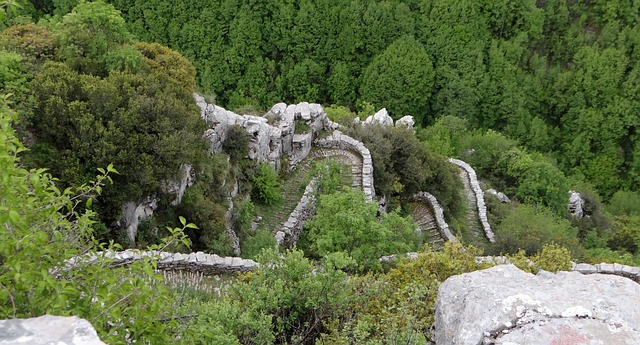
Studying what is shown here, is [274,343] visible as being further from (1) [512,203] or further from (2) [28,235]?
(1) [512,203]

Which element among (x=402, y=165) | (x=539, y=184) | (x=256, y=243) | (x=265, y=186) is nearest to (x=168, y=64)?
(x=265, y=186)

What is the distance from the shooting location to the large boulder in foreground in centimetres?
571

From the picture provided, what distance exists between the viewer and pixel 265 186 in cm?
2006

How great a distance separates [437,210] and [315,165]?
7.46m

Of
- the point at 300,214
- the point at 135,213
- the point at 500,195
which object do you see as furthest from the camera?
the point at 500,195

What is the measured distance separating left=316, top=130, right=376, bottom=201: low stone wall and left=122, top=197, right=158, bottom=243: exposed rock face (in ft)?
29.9

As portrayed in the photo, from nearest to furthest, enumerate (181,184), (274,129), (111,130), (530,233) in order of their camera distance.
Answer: (111,130), (181,184), (274,129), (530,233)

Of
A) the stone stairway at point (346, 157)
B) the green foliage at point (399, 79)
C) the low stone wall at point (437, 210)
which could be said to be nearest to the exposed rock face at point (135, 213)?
the stone stairway at point (346, 157)

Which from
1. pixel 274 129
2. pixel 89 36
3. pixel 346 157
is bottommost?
pixel 346 157

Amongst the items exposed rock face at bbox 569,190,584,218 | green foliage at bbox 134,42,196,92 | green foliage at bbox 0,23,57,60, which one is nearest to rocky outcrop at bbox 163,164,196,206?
green foliage at bbox 134,42,196,92

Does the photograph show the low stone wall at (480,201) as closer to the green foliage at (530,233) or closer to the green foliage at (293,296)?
the green foliage at (530,233)

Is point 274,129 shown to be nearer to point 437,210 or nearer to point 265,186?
point 265,186

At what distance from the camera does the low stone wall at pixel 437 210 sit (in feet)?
80.9

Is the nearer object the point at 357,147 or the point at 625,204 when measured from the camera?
the point at 357,147
